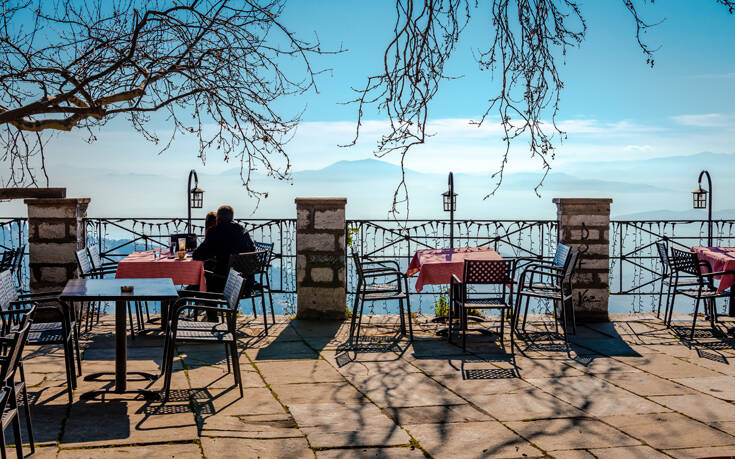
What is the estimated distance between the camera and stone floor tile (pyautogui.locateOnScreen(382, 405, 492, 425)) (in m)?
4.29

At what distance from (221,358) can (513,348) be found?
8.12 feet

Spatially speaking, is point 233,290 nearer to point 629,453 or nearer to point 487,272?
point 487,272

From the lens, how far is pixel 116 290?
15.3 ft

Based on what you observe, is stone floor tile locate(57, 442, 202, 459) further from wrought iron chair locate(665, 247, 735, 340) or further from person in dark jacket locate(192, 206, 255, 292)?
wrought iron chair locate(665, 247, 735, 340)

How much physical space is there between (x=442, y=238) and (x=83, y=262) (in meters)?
3.97

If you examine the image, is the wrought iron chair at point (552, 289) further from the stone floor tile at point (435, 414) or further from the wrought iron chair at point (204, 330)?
the wrought iron chair at point (204, 330)

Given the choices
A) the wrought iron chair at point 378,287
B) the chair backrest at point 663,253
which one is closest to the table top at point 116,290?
the wrought iron chair at point 378,287

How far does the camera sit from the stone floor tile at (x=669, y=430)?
154 inches

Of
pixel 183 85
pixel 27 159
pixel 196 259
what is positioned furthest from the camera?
pixel 196 259

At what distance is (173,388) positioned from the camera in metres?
4.97

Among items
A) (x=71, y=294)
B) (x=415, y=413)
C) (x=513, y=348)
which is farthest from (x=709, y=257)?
(x=71, y=294)

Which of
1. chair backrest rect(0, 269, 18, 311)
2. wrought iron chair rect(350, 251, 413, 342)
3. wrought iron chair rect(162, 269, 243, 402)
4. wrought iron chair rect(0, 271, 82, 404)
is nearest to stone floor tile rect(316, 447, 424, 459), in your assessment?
wrought iron chair rect(162, 269, 243, 402)

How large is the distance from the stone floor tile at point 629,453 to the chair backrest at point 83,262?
15.2 feet

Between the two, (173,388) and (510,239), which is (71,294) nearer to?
(173,388)
